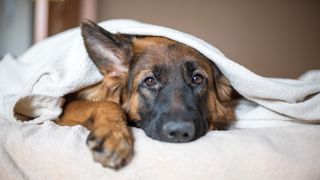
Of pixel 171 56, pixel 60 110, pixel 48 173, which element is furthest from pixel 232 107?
pixel 48 173

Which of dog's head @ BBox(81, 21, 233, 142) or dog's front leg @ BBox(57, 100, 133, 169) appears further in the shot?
dog's head @ BBox(81, 21, 233, 142)

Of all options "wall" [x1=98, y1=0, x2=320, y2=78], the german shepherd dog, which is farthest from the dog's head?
"wall" [x1=98, y1=0, x2=320, y2=78]

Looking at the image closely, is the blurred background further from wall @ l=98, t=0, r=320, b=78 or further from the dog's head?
the dog's head

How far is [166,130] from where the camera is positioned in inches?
43.3

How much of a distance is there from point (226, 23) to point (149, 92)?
1.98 m

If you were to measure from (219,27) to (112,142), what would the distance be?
2.35 metres

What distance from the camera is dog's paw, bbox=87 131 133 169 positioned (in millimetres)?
936

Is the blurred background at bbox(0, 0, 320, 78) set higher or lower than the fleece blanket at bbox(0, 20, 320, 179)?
lower

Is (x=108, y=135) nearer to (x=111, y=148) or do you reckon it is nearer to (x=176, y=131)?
(x=111, y=148)

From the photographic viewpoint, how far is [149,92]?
4.41 ft

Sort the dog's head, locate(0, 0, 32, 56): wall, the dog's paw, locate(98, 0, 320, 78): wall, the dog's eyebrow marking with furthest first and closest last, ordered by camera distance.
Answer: locate(98, 0, 320, 78): wall, locate(0, 0, 32, 56): wall, the dog's eyebrow marking, the dog's head, the dog's paw

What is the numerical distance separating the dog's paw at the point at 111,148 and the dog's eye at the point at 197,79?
1.44 feet

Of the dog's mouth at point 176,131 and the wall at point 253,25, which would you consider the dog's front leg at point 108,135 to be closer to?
the dog's mouth at point 176,131

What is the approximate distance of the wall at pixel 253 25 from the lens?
3.00m
